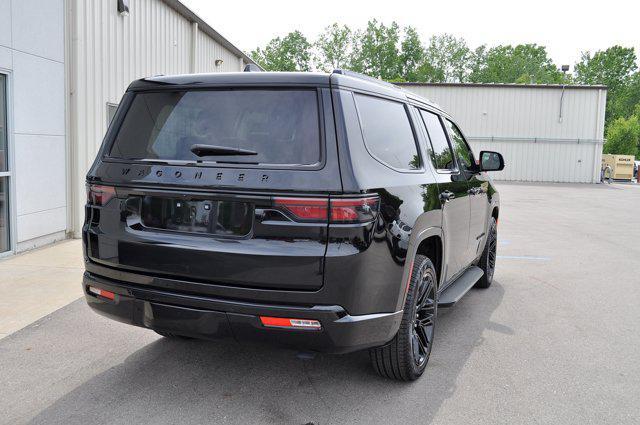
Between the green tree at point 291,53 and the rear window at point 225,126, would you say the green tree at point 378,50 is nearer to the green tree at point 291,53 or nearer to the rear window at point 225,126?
the green tree at point 291,53

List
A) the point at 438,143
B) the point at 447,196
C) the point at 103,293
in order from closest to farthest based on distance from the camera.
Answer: the point at 103,293 < the point at 447,196 < the point at 438,143

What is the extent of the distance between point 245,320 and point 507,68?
95968mm

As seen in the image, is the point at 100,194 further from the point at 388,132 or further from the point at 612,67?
the point at 612,67

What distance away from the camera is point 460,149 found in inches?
207

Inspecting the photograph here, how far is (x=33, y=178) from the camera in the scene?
7551 millimetres

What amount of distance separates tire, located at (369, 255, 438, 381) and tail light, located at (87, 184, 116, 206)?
1817mm

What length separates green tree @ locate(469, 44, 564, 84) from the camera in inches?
3548

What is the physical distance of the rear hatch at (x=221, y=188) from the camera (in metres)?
2.83

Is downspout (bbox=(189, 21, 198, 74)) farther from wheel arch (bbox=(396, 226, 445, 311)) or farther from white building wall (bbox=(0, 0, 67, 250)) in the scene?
wheel arch (bbox=(396, 226, 445, 311))

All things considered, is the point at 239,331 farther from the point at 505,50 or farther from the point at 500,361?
the point at 505,50

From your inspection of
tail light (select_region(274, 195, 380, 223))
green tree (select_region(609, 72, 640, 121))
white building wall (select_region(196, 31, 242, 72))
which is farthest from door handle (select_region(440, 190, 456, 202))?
green tree (select_region(609, 72, 640, 121))

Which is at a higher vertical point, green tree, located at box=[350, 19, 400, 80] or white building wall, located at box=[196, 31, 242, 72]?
green tree, located at box=[350, 19, 400, 80]

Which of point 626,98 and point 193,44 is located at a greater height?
point 626,98

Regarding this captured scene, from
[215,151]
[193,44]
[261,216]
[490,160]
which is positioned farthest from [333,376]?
[193,44]
